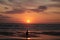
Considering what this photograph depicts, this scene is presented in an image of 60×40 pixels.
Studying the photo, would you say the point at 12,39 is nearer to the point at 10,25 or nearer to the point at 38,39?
the point at 38,39

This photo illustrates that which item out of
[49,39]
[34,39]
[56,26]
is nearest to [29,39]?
[34,39]

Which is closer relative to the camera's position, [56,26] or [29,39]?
[29,39]

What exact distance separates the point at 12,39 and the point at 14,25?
1801cm

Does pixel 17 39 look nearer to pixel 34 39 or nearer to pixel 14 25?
pixel 34 39

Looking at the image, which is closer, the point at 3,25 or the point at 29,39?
the point at 29,39

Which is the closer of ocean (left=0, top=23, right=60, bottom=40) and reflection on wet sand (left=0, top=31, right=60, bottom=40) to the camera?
reflection on wet sand (left=0, top=31, right=60, bottom=40)

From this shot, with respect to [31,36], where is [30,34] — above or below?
above

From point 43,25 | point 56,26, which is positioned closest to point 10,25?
point 43,25

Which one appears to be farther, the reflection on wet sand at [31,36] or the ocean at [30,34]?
the ocean at [30,34]

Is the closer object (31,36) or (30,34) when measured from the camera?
(31,36)

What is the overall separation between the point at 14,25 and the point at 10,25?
3.67ft

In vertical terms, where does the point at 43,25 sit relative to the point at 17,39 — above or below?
above

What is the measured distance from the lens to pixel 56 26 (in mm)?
38250

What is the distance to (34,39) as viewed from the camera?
21250mm
